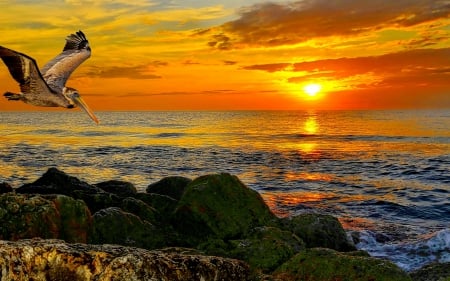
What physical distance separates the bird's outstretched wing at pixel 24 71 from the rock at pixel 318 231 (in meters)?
6.23

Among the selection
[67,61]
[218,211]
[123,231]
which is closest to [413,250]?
[218,211]

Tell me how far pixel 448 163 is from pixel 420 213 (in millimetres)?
15862

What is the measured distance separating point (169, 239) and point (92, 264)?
5.36 m

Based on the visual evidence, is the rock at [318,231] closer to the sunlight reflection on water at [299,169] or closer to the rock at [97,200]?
the rock at [97,200]

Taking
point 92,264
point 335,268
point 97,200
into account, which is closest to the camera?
point 92,264

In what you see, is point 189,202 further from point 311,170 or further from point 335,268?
point 311,170

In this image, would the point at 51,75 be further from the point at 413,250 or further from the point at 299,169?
the point at 299,169

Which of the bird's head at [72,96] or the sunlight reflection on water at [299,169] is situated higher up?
the bird's head at [72,96]

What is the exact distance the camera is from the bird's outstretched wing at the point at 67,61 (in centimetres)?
1084

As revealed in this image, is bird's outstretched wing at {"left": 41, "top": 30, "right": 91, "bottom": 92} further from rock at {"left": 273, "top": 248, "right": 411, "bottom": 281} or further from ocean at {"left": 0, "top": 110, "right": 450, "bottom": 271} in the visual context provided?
ocean at {"left": 0, "top": 110, "right": 450, "bottom": 271}

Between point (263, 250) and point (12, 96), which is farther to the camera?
point (12, 96)

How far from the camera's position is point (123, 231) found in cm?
902

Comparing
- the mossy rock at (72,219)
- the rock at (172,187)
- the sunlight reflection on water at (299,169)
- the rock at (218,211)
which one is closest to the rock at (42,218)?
the mossy rock at (72,219)

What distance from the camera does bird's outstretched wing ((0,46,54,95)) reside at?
315 inches
